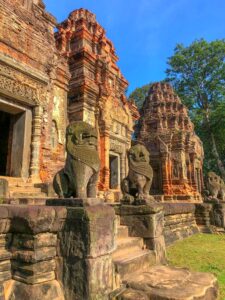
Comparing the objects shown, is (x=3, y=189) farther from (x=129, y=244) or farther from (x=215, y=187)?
(x=215, y=187)

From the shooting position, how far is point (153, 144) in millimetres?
19906

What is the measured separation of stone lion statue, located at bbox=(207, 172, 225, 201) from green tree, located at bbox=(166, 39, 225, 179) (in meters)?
14.5

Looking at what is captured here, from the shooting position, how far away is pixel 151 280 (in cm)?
323

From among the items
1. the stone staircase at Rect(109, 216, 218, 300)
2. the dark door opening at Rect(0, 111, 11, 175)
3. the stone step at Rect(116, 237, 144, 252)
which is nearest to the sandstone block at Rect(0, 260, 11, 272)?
the stone staircase at Rect(109, 216, 218, 300)

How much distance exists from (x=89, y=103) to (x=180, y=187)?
33.8 feet

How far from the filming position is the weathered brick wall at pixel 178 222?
22.1ft

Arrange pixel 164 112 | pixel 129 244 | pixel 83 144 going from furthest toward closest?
1. pixel 164 112
2. pixel 129 244
3. pixel 83 144

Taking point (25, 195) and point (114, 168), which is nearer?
point (25, 195)

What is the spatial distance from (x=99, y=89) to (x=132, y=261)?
30.0ft

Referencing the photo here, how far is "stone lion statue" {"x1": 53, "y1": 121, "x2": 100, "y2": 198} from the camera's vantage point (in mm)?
3646

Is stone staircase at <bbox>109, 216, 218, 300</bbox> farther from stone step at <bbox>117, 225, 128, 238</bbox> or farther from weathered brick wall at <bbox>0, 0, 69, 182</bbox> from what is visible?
weathered brick wall at <bbox>0, 0, 69, 182</bbox>

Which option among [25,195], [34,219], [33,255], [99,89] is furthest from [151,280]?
[99,89]

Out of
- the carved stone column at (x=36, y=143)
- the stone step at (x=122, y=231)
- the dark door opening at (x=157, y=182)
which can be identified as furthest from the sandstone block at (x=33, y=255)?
the dark door opening at (x=157, y=182)

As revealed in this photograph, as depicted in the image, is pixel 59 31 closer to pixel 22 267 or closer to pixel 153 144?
pixel 153 144
